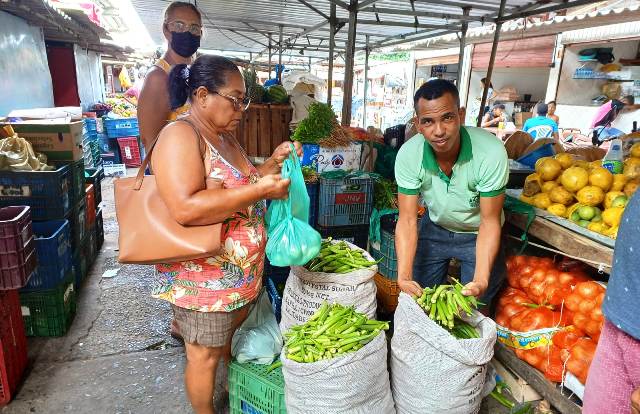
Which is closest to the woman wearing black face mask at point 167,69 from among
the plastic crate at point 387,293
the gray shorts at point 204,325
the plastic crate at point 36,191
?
the gray shorts at point 204,325

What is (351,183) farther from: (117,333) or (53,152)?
(53,152)

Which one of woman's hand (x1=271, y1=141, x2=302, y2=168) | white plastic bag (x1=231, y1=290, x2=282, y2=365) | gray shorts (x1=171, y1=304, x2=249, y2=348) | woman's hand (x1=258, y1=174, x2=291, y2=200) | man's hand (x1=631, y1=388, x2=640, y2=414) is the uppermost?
woman's hand (x1=271, y1=141, x2=302, y2=168)

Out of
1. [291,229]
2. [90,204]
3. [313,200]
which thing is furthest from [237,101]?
[90,204]

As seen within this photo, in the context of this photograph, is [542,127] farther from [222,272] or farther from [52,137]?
[52,137]

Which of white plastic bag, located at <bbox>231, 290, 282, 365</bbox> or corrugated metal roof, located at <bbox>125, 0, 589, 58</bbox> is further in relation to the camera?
corrugated metal roof, located at <bbox>125, 0, 589, 58</bbox>

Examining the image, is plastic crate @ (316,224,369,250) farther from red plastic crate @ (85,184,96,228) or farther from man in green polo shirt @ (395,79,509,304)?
red plastic crate @ (85,184,96,228)

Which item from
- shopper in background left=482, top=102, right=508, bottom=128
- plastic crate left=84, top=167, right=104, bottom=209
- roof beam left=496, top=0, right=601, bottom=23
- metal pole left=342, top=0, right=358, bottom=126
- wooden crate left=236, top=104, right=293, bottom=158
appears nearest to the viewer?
roof beam left=496, top=0, right=601, bottom=23

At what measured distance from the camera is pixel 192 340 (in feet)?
7.25

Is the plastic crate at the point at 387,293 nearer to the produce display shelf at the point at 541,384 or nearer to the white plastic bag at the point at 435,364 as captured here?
the produce display shelf at the point at 541,384

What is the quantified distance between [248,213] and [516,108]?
44.8 feet

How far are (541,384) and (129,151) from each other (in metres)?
10.8

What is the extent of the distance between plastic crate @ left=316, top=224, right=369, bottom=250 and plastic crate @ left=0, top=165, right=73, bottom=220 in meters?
2.41

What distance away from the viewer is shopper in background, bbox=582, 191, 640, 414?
1329 mm

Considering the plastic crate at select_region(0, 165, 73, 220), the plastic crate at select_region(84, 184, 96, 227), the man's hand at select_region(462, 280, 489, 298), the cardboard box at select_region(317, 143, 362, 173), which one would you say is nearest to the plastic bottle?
the man's hand at select_region(462, 280, 489, 298)
